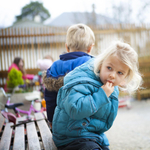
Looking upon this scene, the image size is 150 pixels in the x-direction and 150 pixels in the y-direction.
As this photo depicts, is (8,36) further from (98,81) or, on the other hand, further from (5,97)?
(98,81)

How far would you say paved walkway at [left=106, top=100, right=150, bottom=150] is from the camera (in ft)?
11.8

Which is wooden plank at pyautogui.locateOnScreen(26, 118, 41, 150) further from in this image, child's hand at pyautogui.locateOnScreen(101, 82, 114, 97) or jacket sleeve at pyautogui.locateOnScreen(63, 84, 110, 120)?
child's hand at pyautogui.locateOnScreen(101, 82, 114, 97)

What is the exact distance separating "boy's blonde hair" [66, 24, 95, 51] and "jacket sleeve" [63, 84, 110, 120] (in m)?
0.81

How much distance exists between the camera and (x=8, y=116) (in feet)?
11.6

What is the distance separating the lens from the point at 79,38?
220cm

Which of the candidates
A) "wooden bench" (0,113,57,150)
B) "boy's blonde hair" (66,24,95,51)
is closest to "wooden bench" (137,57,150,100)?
"wooden bench" (0,113,57,150)

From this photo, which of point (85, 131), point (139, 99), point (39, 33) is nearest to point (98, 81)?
point (85, 131)

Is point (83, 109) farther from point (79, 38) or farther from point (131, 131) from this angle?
point (131, 131)

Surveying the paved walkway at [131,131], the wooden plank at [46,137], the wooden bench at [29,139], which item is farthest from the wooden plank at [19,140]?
the paved walkway at [131,131]

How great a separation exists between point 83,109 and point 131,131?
3430mm

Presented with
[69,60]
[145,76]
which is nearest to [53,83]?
[69,60]

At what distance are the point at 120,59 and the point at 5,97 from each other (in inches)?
140

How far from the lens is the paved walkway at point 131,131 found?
3.59 m

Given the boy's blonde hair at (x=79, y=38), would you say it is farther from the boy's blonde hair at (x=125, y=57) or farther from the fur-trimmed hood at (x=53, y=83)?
the boy's blonde hair at (x=125, y=57)
